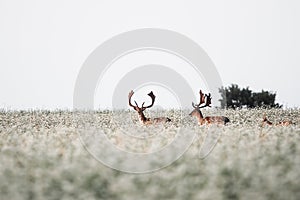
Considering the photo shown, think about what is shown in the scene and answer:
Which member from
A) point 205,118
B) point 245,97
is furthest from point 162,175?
point 245,97

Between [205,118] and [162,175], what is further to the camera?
[205,118]

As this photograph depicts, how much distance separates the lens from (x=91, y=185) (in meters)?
7.64

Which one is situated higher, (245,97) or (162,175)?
(245,97)

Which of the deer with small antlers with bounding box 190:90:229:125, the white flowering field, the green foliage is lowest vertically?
the white flowering field

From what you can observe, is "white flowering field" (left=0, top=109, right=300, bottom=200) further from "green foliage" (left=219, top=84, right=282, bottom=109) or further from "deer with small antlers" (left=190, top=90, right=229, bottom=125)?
"green foliage" (left=219, top=84, right=282, bottom=109)

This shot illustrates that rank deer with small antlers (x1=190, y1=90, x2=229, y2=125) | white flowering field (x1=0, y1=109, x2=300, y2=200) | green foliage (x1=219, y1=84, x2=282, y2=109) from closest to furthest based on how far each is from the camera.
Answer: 1. white flowering field (x1=0, y1=109, x2=300, y2=200)
2. deer with small antlers (x1=190, y1=90, x2=229, y2=125)
3. green foliage (x1=219, y1=84, x2=282, y2=109)

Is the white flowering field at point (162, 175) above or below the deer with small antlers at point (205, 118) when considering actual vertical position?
below

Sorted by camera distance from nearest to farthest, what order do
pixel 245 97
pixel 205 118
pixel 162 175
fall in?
1. pixel 162 175
2. pixel 205 118
3. pixel 245 97

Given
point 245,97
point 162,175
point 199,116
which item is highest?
point 245,97

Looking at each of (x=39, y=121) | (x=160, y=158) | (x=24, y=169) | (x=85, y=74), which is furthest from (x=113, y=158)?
(x=39, y=121)

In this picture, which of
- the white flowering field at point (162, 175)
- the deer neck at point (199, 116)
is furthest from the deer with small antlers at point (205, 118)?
the white flowering field at point (162, 175)

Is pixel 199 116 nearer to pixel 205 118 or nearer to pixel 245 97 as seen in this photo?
pixel 205 118

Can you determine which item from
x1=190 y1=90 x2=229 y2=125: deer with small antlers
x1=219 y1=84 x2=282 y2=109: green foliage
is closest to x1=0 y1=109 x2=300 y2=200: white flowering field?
x1=190 y1=90 x2=229 y2=125: deer with small antlers

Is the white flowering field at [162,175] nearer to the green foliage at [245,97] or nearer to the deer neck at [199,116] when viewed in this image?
the deer neck at [199,116]
